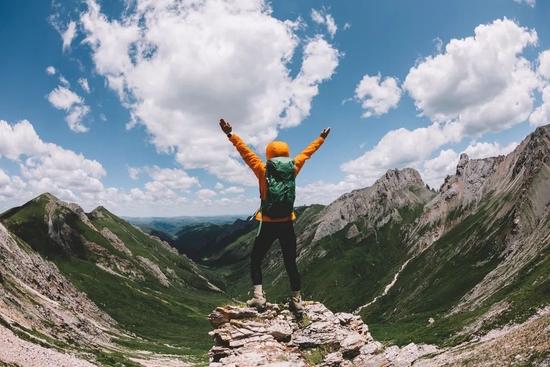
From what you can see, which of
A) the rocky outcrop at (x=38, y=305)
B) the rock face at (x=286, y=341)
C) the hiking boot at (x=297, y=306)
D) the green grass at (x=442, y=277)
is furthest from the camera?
the green grass at (x=442, y=277)

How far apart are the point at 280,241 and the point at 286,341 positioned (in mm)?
4947

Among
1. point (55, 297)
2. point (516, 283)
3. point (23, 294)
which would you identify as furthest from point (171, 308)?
point (516, 283)

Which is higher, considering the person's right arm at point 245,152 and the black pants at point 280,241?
the person's right arm at point 245,152

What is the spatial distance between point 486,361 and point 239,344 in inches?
446

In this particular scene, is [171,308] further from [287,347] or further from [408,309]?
[287,347]

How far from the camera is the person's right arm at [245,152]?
16.5 meters

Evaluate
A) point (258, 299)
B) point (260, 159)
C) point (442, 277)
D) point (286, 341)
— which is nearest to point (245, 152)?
point (260, 159)

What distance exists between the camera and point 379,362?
65.2 feet

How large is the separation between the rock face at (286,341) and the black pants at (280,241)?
82.1 inches

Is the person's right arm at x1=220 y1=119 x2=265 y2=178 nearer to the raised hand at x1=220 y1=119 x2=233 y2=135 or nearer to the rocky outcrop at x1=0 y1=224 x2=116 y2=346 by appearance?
the raised hand at x1=220 y1=119 x2=233 y2=135

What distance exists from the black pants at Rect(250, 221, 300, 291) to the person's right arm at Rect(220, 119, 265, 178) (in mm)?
2204

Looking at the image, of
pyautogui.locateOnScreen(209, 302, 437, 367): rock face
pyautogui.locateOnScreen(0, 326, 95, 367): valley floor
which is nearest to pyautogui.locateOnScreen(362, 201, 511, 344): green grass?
pyautogui.locateOnScreen(0, 326, 95, 367): valley floor

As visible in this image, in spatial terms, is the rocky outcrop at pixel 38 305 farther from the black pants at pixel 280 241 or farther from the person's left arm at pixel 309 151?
the person's left arm at pixel 309 151

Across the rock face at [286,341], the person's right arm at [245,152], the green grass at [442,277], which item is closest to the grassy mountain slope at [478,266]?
the green grass at [442,277]
